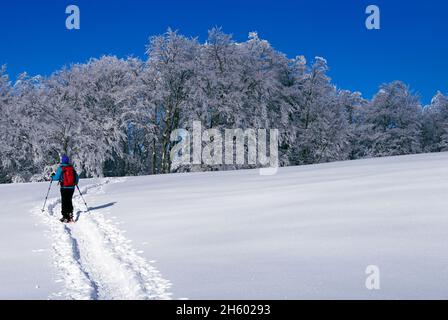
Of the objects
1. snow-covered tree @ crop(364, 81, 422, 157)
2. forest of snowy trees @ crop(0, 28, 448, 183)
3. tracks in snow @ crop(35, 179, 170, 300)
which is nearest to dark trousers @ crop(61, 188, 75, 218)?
tracks in snow @ crop(35, 179, 170, 300)

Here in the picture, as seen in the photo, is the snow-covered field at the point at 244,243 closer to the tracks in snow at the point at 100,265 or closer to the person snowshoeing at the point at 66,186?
the tracks in snow at the point at 100,265

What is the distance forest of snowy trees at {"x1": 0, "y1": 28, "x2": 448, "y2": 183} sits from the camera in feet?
98.4

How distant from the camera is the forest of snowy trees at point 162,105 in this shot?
98.4ft

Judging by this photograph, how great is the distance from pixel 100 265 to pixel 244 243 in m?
2.64

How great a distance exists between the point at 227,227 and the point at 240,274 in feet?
10.6

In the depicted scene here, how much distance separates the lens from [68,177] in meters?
12.3

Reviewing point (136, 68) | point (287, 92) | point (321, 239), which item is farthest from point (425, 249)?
point (136, 68)

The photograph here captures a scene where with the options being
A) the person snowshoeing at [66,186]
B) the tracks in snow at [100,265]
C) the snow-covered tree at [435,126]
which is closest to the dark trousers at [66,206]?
the person snowshoeing at [66,186]

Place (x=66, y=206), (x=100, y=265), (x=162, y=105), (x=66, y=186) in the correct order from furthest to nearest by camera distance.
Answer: (x=162, y=105)
(x=66, y=186)
(x=66, y=206)
(x=100, y=265)

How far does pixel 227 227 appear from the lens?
32.7 feet

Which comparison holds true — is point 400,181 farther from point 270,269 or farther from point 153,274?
point 153,274

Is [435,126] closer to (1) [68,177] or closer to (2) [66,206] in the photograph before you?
(1) [68,177]

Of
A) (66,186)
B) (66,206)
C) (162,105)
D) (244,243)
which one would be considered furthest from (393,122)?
(244,243)

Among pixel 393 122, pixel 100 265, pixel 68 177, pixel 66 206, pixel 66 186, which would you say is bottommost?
pixel 100 265
